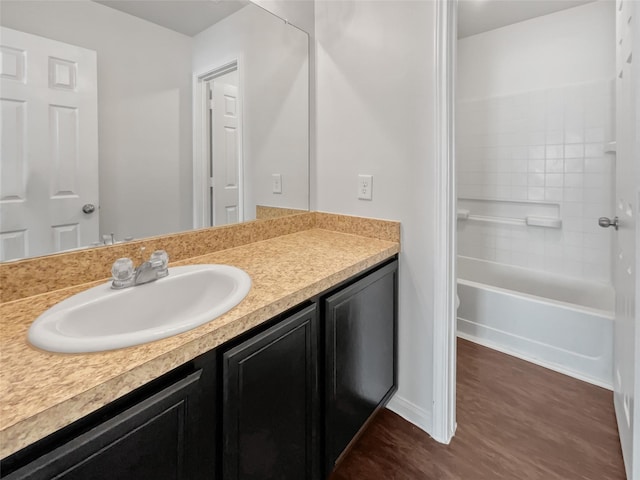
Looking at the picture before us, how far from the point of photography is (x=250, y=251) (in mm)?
1413

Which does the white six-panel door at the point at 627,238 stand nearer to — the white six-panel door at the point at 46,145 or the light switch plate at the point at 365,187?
the light switch plate at the point at 365,187

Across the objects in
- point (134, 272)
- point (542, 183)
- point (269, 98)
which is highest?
point (269, 98)

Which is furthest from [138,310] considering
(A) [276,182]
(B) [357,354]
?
(A) [276,182]

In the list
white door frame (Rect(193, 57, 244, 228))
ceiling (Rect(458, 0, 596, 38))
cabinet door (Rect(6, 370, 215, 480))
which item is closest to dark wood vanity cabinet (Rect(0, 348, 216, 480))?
cabinet door (Rect(6, 370, 215, 480))

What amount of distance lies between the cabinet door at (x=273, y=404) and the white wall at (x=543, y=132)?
69.6 inches

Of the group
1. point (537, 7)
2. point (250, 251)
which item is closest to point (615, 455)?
point (250, 251)

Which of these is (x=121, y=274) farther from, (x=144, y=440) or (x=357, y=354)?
(x=357, y=354)

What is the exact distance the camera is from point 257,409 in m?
0.86

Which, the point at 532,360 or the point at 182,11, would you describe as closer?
the point at 182,11

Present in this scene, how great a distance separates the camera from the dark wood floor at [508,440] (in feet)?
4.39

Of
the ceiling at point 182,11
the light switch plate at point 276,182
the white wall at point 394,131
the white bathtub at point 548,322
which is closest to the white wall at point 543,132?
the white bathtub at point 548,322

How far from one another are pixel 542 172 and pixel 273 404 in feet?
8.74

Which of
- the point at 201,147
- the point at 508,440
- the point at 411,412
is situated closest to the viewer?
the point at 201,147

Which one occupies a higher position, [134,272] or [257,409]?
[134,272]
